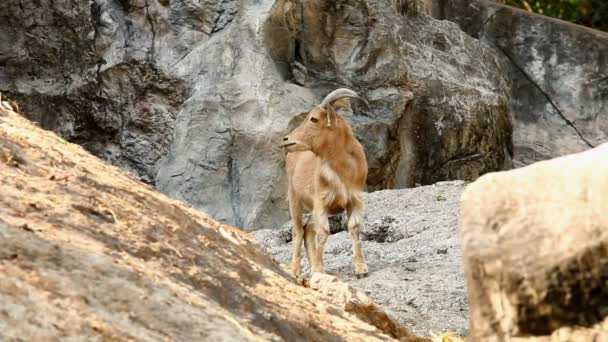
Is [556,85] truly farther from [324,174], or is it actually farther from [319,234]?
[319,234]

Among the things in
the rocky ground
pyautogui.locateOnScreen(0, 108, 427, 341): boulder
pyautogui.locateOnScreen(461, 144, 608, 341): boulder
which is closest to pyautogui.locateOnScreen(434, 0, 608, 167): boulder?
the rocky ground

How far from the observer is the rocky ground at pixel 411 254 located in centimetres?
980

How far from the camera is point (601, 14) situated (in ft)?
78.9

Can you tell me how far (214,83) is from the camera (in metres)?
15.3

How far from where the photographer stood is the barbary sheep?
1202cm

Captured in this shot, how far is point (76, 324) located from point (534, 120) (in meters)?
16.5

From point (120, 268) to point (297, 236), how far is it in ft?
25.8

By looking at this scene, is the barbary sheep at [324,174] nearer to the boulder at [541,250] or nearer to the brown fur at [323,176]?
the brown fur at [323,176]

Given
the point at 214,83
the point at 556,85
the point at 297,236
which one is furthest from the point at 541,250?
the point at 556,85

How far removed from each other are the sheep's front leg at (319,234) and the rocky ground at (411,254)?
270mm

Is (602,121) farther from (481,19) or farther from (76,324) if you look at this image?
(76,324)

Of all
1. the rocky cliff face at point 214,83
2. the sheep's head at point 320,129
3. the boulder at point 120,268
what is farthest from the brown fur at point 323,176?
the boulder at point 120,268

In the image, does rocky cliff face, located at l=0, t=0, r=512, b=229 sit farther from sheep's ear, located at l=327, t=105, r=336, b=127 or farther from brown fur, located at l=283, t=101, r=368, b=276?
sheep's ear, located at l=327, t=105, r=336, b=127

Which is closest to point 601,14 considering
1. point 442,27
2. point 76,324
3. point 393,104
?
point 442,27
